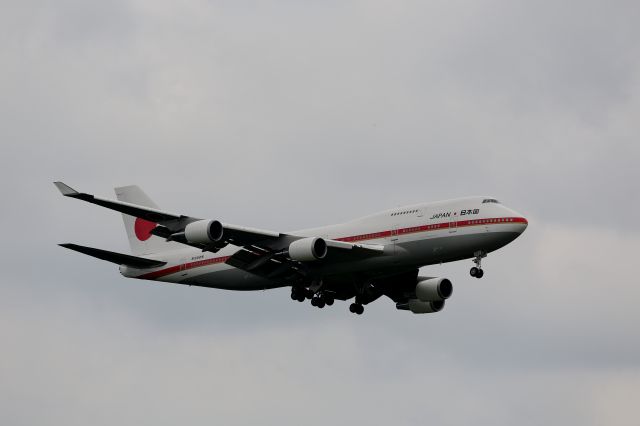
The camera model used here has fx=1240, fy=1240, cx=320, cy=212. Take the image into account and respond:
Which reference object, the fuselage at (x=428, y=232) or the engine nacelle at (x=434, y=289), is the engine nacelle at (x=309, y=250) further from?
the engine nacelle at (x=434, y=289)

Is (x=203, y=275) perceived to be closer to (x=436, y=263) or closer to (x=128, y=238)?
(x=128, y=238)

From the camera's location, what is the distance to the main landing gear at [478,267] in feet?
203

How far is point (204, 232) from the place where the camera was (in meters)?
61.4

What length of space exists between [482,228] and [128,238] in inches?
1000

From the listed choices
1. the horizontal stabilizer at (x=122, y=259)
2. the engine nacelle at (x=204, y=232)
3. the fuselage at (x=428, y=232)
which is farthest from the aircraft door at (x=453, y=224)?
the horizontal stabilizer at (x=122, y=259)

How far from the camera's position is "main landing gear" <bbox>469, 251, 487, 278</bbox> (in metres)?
61.9

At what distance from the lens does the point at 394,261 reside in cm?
6359

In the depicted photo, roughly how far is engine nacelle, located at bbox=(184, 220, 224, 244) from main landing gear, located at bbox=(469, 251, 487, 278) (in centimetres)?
1272

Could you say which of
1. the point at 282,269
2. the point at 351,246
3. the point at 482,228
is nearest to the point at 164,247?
the point at 282,269

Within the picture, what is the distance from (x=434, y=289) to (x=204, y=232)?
51.6 ft

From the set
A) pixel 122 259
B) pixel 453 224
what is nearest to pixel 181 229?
pixel 122 259

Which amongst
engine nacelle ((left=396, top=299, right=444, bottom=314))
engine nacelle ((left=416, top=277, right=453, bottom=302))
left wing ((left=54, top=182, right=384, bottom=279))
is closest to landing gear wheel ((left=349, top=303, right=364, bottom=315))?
engine nacelle ((left=396, top=299, right=444, bottom=314))

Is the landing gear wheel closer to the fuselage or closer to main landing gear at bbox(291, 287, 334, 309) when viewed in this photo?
main landing gear at bbox(291, 287, 334, 309)

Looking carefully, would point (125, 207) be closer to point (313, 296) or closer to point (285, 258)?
point (285, 258)
